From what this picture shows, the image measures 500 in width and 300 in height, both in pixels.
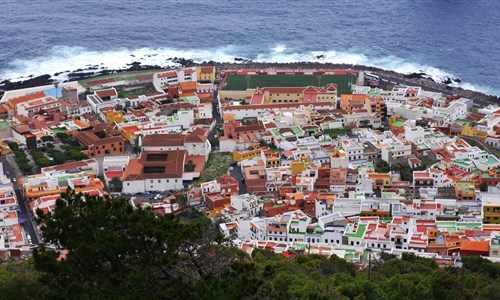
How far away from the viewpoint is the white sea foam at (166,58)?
40.5m

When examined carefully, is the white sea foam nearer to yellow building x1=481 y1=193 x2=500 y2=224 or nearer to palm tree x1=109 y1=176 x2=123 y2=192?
palm tree x1=109 y1=176 x2=123 y2=192

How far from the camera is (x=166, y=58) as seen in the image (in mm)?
42688

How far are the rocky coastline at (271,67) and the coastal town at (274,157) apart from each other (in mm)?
1062

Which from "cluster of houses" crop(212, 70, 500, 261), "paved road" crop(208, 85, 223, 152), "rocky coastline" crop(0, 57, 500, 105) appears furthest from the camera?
"rocky coastline" crop(0, 57, 500, 105)

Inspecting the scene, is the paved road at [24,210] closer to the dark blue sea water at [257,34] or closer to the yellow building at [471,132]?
the dark blue sea water at [257,34]

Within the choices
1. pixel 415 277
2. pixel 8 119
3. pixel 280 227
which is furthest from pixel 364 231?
pixel 8 119

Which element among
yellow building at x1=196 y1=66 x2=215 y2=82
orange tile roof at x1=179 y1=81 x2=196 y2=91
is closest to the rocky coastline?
yellow building at x1=196 y1=66 x2=215 y2=82

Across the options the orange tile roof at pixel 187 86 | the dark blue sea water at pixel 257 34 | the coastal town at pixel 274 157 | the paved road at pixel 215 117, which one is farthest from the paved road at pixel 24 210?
the dark blue sea water at pixel 257 34

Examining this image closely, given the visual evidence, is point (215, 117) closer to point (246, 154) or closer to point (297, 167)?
point (246, 154)

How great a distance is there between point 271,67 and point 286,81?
284 cm

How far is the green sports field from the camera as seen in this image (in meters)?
37.0

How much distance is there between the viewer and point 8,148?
99.3 ft

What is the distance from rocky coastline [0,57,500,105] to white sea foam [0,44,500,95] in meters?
0.52

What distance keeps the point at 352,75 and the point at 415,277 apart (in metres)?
21.3
